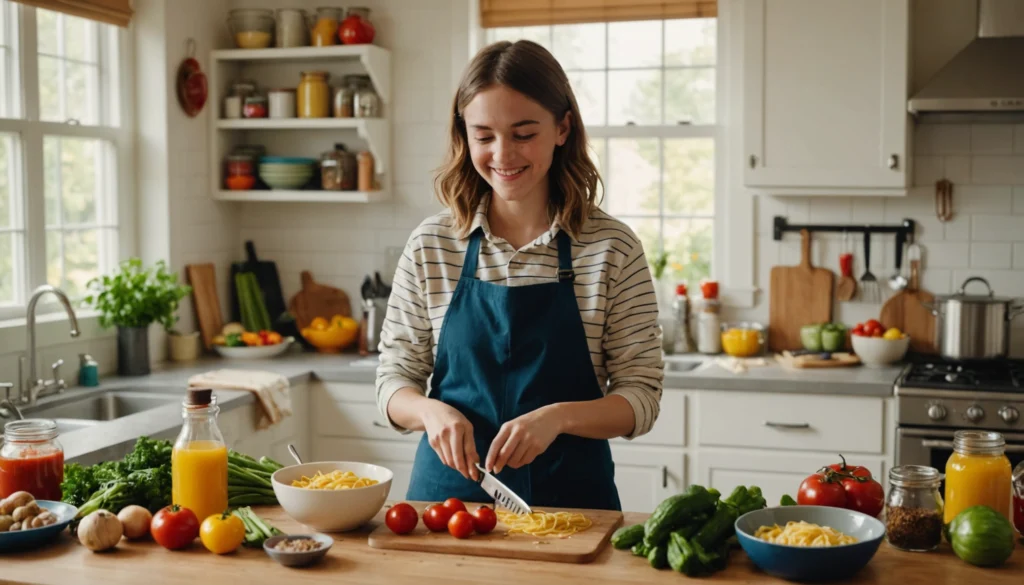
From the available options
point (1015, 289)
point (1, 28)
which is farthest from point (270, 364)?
point (1015, 289)

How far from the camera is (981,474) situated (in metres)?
2.10

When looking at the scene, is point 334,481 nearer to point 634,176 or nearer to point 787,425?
point 787,425

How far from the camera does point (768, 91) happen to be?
446 centimetres

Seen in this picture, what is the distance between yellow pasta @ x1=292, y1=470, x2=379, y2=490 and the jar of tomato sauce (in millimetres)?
525

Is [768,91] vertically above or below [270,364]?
above

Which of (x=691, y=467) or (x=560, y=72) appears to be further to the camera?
(x=691, y=467)

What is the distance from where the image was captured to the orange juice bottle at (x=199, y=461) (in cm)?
221

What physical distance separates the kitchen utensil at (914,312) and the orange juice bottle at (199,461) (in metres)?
3.26

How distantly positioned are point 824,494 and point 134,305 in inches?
121

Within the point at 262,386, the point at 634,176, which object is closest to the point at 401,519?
the point at 262,386

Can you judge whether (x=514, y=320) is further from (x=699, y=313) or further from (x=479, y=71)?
(x=699, y=313)

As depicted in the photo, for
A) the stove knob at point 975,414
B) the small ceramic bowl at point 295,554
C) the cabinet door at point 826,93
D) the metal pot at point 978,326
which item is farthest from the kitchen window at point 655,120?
the small ceramic bowl at point 295,554

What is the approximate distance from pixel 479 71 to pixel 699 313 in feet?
8.78

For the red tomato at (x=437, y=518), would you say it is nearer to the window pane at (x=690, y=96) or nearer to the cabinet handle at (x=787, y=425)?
the cabinet handle at (x=787, y=425)
